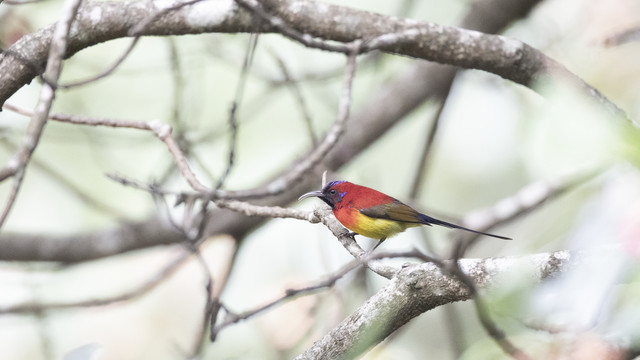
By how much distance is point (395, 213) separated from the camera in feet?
10.6

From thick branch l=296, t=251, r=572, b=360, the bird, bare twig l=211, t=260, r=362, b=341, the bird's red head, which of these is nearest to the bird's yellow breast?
the bird

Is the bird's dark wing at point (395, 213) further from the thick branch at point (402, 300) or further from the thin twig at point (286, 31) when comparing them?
the thick branch at point (402, 300)

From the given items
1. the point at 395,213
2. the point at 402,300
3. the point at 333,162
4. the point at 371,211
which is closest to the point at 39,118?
the point at 402,300

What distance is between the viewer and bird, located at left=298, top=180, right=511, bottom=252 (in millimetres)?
3053

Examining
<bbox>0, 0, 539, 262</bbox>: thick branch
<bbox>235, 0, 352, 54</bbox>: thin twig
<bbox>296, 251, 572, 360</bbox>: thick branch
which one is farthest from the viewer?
<bbox>0, 0, 539, 262</bbox>: thick branch

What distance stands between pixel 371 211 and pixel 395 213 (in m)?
0.13

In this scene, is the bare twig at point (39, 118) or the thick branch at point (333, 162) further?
the thick branch at point (333, 162)

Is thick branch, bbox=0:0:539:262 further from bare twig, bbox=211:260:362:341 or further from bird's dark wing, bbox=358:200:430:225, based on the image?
bare twig, bbox=211:260:362:341

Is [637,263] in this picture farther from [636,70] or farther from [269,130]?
[269,130]

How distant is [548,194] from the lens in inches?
133

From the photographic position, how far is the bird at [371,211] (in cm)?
305

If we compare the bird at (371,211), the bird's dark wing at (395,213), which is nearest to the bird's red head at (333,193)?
the bird at (371,211)

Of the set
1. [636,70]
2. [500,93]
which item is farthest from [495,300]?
[500,93]

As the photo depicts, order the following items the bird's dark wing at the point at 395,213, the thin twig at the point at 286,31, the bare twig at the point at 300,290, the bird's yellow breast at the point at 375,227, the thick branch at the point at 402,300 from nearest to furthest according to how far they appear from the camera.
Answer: the bare twig at the point at 300,290 < the thick branch at the point at 402,300 < the thin twig at the point at 286,31 < the bird's yellow breast at the point at 375,227 < the bird's dark wing at the point at 395,213
